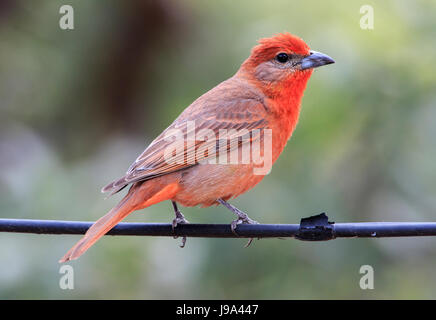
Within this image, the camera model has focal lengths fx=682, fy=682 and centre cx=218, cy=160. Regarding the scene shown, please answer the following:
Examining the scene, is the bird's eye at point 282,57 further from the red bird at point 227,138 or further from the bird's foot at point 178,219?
the bird's foot at point 178,219

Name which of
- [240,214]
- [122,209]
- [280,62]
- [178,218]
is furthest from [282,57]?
[122,209]

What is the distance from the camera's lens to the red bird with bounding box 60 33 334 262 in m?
4.57

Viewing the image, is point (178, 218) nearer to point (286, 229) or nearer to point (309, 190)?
point (309, 190)

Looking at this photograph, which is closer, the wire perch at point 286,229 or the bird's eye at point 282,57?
the wire perch at point 286,229

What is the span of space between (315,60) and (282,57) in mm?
397

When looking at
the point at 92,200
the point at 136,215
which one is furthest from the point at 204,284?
the point at 92,200

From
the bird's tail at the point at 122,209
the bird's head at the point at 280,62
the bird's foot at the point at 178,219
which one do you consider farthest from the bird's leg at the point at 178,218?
the bird's head at the point at 280,62

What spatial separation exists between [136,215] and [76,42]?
2.31 m

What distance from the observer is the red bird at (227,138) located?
15.0 feet

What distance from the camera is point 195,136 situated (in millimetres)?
4992

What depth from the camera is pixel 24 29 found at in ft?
21.6

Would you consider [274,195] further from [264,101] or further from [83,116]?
[83,116]

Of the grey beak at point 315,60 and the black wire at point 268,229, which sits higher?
the grey beak at point 315,60

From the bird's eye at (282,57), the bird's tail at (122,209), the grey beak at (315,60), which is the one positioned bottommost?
the bird's tail at (122,209)
